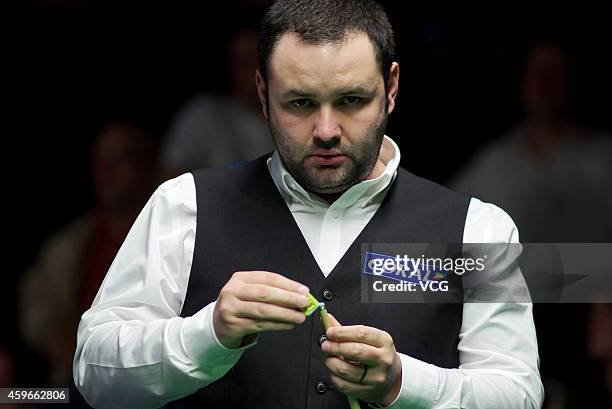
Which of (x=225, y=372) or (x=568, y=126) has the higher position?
(x=568, y=126)

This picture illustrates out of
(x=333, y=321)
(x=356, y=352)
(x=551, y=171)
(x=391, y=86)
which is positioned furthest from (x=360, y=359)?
(x=551, y=171)

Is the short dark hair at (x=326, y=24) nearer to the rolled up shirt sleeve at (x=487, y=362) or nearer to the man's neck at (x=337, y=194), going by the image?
the man's neck at (x=337, y=194)

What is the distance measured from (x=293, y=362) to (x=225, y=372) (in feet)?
0.62

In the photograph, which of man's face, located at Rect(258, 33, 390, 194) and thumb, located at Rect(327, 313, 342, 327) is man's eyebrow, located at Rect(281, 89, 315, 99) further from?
thumb, located at Rect(327, 313, 342, 327)

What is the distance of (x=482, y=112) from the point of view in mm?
4730

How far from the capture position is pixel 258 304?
2.21 m

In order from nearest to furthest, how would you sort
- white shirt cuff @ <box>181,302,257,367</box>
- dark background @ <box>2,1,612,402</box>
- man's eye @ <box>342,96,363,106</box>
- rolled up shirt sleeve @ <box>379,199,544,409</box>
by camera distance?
white shirt cuff @ <box>181,302,257,367</box>, rolled up shirt sleeve @ <box>379,199,544,409</box>, man's eye @ <box>342,96,363,106</box>, dark background @ <box>2,1,612,402</box>

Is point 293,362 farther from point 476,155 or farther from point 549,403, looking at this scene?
point 476,155

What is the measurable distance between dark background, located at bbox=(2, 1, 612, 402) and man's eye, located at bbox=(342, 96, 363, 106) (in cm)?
213

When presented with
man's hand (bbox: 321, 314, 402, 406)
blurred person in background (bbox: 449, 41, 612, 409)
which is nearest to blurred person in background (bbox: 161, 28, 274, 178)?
blurred person in background (bbox: 449, 41, 612, 409)

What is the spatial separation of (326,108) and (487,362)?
626 millimetres

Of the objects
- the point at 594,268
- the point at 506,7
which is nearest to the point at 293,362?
the point at 594,268

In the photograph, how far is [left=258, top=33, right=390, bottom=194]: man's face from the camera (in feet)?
8.21

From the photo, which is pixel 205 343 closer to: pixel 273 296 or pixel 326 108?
pixel 273 296
